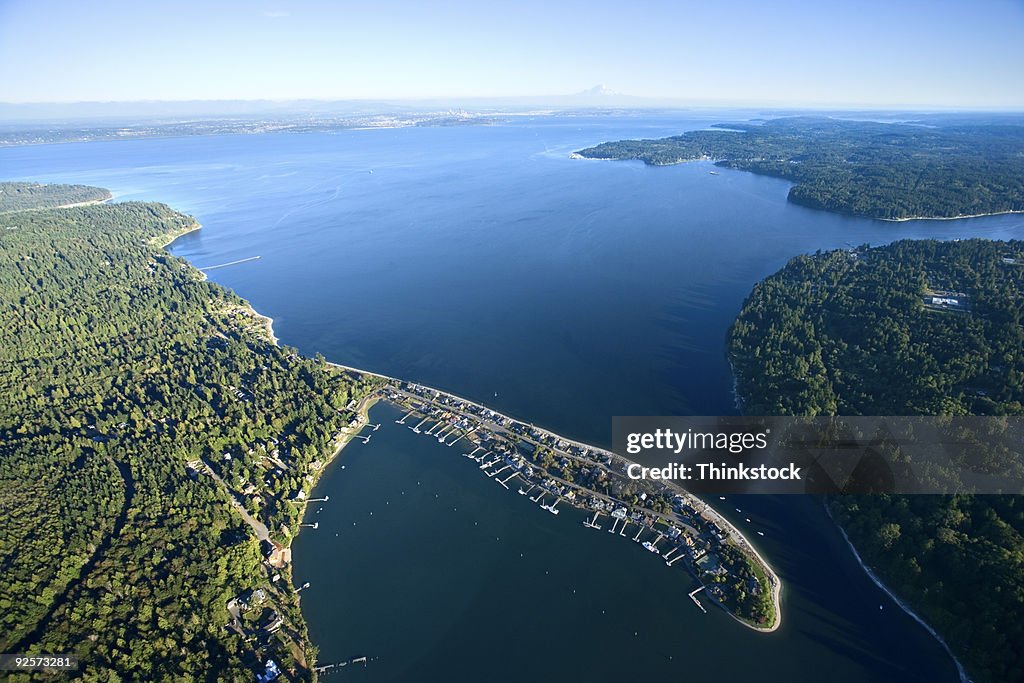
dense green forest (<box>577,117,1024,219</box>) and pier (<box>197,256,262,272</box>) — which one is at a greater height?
dense green forest (<box>577,117,1024,219</box>)

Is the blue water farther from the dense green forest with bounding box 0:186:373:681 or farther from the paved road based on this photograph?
the dense green forest with bounding box 0:186:373:681

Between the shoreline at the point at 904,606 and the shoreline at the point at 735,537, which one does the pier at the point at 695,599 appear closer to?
the shoreline at the point at 735,537

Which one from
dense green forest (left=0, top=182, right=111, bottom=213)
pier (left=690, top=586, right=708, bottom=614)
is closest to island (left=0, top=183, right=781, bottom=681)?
pier (left=690, top=586, right=708, bottom=614)

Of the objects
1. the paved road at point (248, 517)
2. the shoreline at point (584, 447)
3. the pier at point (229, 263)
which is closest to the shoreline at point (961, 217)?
the shoreline at point (584, 447)

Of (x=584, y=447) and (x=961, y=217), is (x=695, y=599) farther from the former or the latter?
(x=961, y=217)

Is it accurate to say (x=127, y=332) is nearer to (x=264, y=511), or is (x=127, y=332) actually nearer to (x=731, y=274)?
(x=264, y=511)

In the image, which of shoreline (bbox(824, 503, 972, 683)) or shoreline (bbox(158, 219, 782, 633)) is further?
shoreline (bbox(158, 219, 782, 633))
